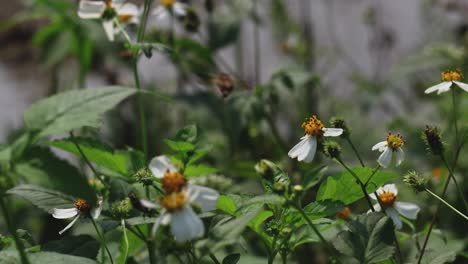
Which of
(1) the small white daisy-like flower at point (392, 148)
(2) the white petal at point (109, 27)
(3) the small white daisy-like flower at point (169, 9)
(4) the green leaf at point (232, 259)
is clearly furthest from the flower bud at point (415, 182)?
(3) the small white daisy-like flower at point (169, 9)

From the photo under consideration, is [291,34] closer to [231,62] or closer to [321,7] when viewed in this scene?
[231,62]

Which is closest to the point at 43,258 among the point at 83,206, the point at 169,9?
the point at 83,206

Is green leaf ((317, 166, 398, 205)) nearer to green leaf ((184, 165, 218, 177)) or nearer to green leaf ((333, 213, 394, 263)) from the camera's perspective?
green leaf ((333, 213, 394, 263))

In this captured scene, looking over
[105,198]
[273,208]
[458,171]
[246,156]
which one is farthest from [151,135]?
[273,208]

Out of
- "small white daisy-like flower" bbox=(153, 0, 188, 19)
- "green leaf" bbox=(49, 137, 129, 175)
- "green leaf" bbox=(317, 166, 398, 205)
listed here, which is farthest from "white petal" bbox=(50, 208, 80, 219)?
"small white daisy-like flower" bbox=(153, 0, 188, 19)

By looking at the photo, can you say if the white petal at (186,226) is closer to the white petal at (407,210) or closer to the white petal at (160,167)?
the white petal at (160,167)

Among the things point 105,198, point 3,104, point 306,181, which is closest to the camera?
point 306,181

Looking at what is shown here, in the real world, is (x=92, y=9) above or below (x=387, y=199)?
above

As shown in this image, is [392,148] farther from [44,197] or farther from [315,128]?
[44,197]
